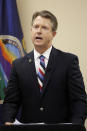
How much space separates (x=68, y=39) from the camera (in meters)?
3.07

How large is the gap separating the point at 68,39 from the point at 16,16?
765mm

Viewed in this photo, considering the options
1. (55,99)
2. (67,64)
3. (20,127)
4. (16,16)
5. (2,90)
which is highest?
(16,16)

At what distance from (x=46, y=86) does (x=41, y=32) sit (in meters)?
0.42

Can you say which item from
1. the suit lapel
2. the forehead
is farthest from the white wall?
the forehead

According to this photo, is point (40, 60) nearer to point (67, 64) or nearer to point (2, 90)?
point (67, 64)

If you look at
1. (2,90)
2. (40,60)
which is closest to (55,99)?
(40,60)

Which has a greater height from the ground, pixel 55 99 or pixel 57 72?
pixel 57 72

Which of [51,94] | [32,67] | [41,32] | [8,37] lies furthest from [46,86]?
[8,37]

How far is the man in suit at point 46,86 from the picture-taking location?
71.4 inches

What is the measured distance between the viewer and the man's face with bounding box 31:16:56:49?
5.91 feet

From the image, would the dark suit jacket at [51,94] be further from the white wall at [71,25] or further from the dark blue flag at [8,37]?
the white wall at [71,25]

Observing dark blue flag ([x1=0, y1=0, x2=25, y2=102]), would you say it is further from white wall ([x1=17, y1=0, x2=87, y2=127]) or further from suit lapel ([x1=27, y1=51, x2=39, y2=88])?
suit lapel ([x1=27, y1=51, x2=39, y2=88])

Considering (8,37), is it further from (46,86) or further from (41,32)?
(46,86)

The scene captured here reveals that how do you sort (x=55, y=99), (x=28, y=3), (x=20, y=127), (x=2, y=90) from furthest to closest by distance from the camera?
(x=28, y=3)
(x=2, y=90)
(x=55, y=99)
(x=20, y=127)
